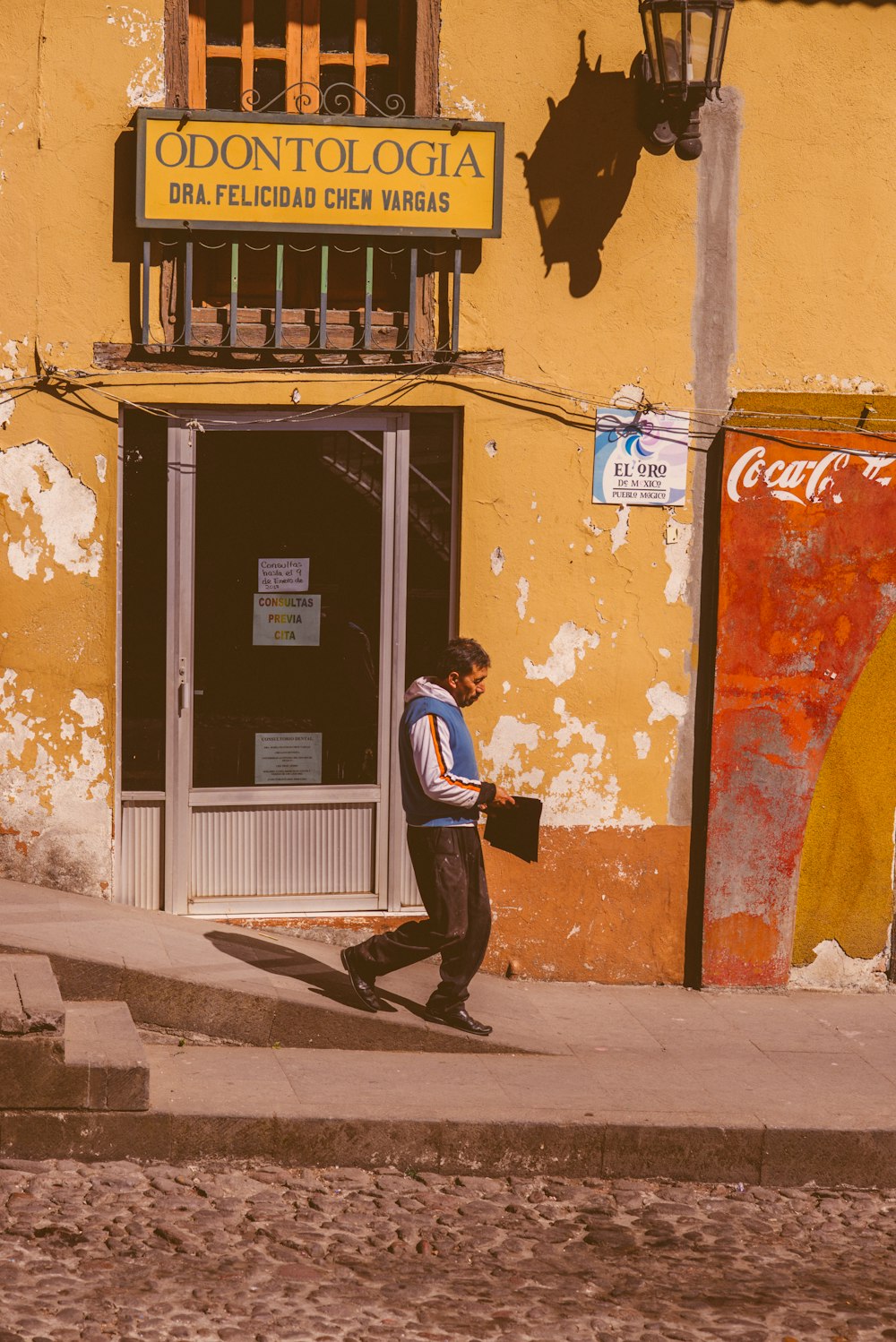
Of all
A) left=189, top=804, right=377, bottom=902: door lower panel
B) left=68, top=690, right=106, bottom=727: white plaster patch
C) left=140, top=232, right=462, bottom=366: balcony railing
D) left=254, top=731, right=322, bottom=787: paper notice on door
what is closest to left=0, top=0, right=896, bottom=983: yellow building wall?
left=68, top=690, right=106, bottom=727: white plaster patch

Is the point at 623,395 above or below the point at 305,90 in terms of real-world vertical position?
below

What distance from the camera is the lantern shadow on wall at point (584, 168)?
25.8ft

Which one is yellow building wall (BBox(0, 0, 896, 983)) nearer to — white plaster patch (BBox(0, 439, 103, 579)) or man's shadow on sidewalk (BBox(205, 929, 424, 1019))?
white plaster patch (BBox(0, 439, 103, 579))

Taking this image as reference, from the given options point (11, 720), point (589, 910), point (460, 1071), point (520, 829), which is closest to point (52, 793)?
point (11, 720)

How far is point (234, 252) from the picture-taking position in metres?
7.64

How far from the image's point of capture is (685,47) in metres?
7.35

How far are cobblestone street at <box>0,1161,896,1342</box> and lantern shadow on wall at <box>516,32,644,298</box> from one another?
15.2 feet

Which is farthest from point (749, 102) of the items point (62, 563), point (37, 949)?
point (37, 949)

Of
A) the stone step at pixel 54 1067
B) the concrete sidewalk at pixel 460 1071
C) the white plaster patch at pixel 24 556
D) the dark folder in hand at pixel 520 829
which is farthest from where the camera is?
the white plaster patch at pixel 24 556

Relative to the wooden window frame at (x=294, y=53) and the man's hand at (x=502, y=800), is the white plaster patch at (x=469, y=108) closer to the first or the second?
the wooden window frame at (x=294, y=53)

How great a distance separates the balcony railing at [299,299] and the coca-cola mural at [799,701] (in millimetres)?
1762

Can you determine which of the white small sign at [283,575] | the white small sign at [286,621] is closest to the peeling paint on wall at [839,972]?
the white small sign at [286,621]

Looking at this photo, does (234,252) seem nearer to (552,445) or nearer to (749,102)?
(552,445)

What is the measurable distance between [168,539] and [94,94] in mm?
2238
